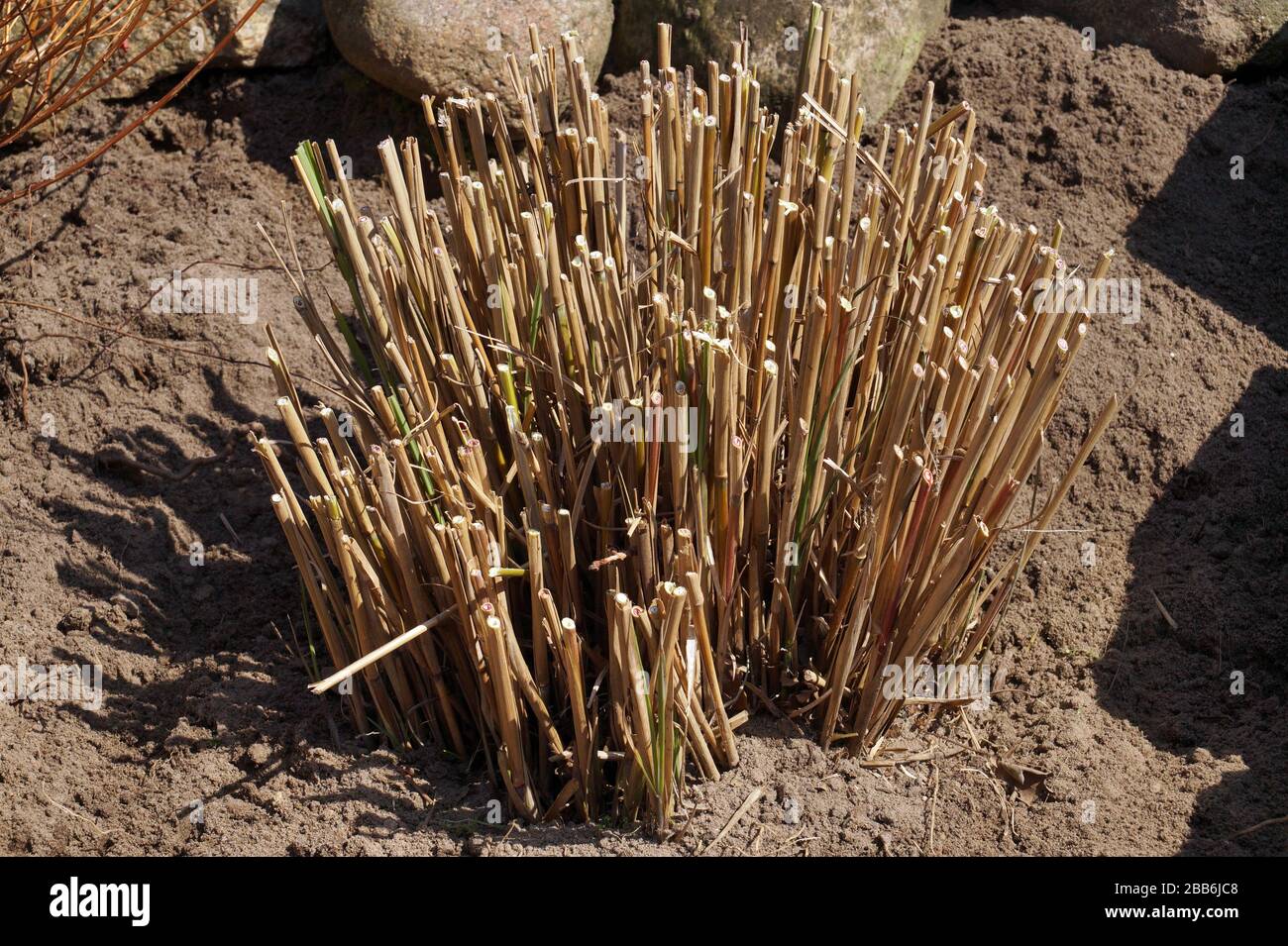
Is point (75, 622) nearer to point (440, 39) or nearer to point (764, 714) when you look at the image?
point (764, 714)

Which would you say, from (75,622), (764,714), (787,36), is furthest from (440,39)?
(764,714)

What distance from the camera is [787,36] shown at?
3125mm

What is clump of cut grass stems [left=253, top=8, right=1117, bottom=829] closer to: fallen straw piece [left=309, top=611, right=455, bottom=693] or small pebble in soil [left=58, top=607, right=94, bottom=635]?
fallen straw piece [left=309, top=611, right=455, bottom=693]

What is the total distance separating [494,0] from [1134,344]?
177 centimetres

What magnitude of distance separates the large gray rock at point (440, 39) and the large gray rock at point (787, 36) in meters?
0.29

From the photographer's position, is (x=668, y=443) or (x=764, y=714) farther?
(x=764, y=714)

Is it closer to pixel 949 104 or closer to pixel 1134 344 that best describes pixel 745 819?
pixel 1134 344

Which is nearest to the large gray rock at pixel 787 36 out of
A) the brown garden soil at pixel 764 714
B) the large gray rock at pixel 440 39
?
the brown garden soil at pixel 764 714

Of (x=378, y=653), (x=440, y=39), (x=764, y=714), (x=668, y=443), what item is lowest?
(x=764, y=714)

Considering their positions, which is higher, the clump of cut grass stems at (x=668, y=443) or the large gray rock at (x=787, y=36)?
the large gray rock at (x=787, y=36)

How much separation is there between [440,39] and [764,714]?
199 cm

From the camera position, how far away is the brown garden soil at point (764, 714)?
1.79 meters

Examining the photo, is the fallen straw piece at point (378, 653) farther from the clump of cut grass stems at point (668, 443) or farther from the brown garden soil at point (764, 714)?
the brown garden soil at point (764, 714)
